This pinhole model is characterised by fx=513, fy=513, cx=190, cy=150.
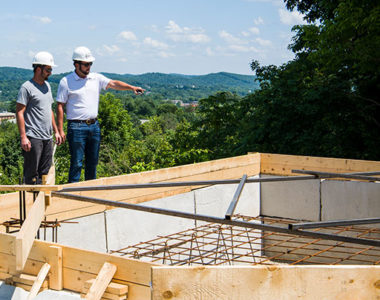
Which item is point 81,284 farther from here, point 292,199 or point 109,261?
point 292,199

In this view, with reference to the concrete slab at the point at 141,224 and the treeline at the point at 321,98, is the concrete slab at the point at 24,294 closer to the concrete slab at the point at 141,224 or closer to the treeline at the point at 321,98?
the concrete slab at the point at 141,224

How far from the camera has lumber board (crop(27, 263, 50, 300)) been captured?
13.5 feet

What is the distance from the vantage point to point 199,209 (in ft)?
25.7

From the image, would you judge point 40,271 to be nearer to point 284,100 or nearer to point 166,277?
point 166,277

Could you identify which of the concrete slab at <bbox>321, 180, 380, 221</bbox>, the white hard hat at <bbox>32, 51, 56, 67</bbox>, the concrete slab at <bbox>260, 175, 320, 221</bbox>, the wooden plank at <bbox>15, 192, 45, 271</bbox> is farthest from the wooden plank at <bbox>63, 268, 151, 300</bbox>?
the concrete slab at <bbox>260, 175, 320, 221</bbox>

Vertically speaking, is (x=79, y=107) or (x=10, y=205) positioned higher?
(x=79, y=107)

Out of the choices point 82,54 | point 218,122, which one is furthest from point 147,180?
point 218,122

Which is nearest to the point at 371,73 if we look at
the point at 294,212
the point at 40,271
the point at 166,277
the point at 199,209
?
the point at 294,212

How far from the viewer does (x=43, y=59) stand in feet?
19.2

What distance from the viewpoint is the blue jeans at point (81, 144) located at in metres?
6.40

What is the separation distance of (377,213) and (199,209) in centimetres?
267

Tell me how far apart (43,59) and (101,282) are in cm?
299

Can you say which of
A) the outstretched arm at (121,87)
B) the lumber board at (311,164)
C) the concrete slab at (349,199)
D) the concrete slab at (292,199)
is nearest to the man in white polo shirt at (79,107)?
the outstretched arm at (121,87)

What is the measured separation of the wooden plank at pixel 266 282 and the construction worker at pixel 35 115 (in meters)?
4.07
